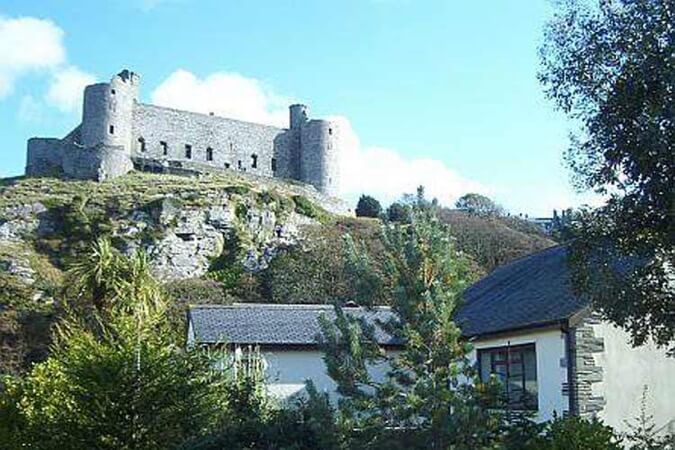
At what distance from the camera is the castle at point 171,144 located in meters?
69.1

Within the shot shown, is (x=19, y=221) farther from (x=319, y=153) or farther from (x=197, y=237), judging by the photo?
(x=319, y=153)

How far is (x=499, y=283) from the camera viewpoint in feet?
78.4

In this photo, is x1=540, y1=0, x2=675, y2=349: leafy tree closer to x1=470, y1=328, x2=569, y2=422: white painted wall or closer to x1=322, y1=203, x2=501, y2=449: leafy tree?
x1=322, y1=203, x2=501, y2=449: leafy tree

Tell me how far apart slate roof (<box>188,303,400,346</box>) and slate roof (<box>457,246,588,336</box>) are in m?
3.31

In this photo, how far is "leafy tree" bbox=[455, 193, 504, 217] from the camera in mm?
70537

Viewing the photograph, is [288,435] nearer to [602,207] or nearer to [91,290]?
[602,207]

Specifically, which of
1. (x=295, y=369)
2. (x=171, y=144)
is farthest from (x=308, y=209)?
(x=295, y=369)

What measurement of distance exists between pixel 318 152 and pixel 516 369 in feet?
192

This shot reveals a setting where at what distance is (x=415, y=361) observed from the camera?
1174 centimetres

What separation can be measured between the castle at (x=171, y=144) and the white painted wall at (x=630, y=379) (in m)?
55.2

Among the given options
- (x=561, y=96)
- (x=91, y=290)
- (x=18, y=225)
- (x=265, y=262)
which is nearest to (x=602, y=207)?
(x=561, y=96)

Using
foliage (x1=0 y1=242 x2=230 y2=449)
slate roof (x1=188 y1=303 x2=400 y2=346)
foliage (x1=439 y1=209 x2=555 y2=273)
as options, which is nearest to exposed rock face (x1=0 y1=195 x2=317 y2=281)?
foliage (x1=439 y1=209 x2=555 y2=273)

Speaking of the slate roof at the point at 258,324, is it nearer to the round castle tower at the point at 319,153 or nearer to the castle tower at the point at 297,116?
the round castle tower at the point at 319,153

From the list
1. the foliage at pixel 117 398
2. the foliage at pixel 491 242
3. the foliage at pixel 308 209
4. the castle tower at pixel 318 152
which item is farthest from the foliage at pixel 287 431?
the castle tower at pixel 318 152
